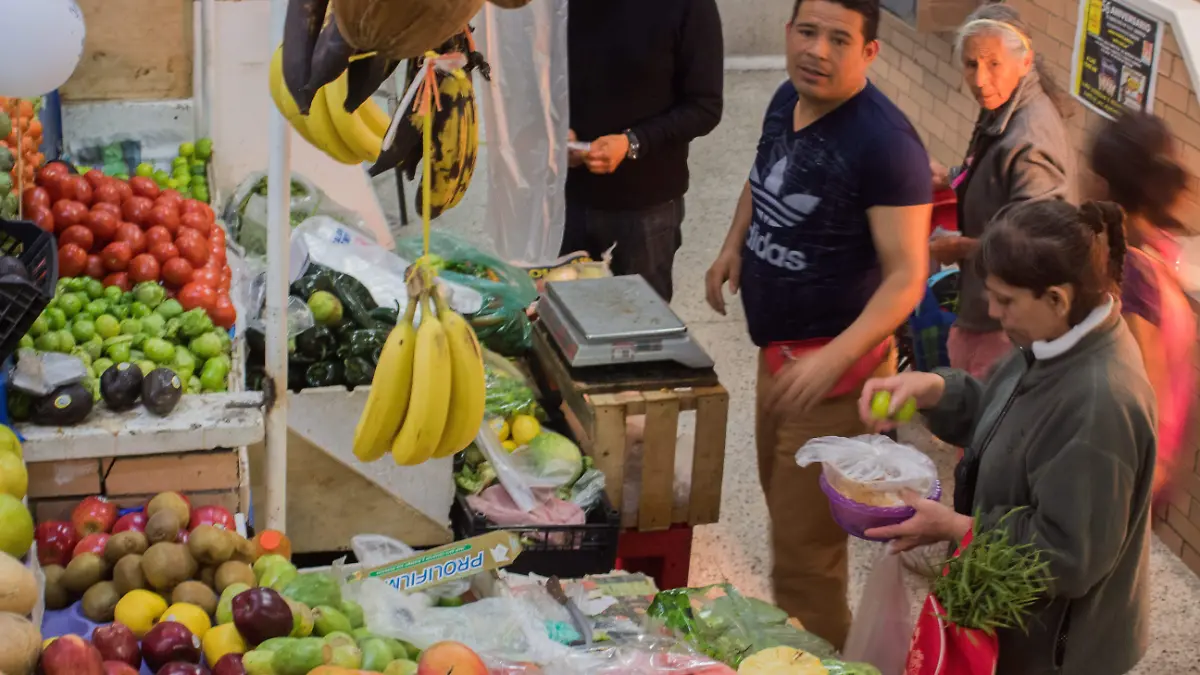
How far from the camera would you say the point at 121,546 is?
2.63 m

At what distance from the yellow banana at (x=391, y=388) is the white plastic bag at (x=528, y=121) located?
229cm

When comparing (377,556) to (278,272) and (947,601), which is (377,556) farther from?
(947,601)

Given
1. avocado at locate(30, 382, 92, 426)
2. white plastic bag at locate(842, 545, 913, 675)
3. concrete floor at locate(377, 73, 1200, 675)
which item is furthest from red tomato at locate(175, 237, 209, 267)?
white plastic bag at locate(842, 545, 913, 675)

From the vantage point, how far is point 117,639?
7.47ft

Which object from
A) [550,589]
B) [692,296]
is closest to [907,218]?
[550,589]

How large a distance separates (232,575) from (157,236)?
1.50 meters

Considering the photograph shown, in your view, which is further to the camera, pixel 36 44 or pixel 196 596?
pixel 36 44

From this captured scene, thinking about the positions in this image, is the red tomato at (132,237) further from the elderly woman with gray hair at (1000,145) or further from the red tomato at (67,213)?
the elderly woman with gray hair at (1000,145)

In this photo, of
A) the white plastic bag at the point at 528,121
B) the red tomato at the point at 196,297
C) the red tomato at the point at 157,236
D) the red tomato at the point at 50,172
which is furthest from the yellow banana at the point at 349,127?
the white plastic bag at the point at 528,121

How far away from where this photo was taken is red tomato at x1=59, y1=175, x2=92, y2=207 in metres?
3.79

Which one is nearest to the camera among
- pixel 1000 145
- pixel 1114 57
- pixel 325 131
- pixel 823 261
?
pixel 325 131

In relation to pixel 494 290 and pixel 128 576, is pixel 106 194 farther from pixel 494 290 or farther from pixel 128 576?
pixel 128 576

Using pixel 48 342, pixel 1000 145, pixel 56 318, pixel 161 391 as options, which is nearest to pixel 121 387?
pixel 161 391

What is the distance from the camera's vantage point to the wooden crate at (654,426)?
3.64m
